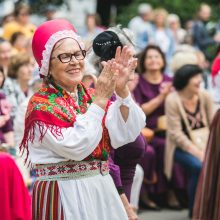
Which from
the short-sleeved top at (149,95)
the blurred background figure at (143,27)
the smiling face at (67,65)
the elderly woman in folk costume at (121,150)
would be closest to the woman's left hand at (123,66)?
the smiling face at (67,65)

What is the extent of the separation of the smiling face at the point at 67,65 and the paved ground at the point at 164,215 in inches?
178

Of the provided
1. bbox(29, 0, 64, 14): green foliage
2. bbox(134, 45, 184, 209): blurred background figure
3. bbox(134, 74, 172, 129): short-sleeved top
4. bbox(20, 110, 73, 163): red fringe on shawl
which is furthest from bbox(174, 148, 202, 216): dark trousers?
bbox(29, 0, 64, 14): green foliage

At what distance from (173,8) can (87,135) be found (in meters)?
15.1

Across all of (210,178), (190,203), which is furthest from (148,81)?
(210,178)

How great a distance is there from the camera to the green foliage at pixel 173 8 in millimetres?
18797

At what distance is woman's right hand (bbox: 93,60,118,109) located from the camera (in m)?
4.43

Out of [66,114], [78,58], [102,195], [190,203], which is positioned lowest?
[190,203]

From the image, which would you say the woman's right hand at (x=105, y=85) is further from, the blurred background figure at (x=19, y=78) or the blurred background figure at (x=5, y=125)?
the blurred background figure at (x=19, y=78)

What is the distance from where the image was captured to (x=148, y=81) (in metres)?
9.55

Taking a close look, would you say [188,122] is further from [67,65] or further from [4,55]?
[67,65]

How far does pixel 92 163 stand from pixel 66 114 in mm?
311

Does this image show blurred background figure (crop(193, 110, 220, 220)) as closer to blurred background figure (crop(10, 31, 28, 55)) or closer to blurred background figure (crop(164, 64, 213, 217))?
blurred background figure (crop(164, 64, 213, 217))

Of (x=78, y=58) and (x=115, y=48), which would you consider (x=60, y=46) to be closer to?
(x=78, y=58)

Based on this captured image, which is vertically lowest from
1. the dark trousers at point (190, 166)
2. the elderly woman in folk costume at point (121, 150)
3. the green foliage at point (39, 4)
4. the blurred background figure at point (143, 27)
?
the dark trousers at point (190, 166)
